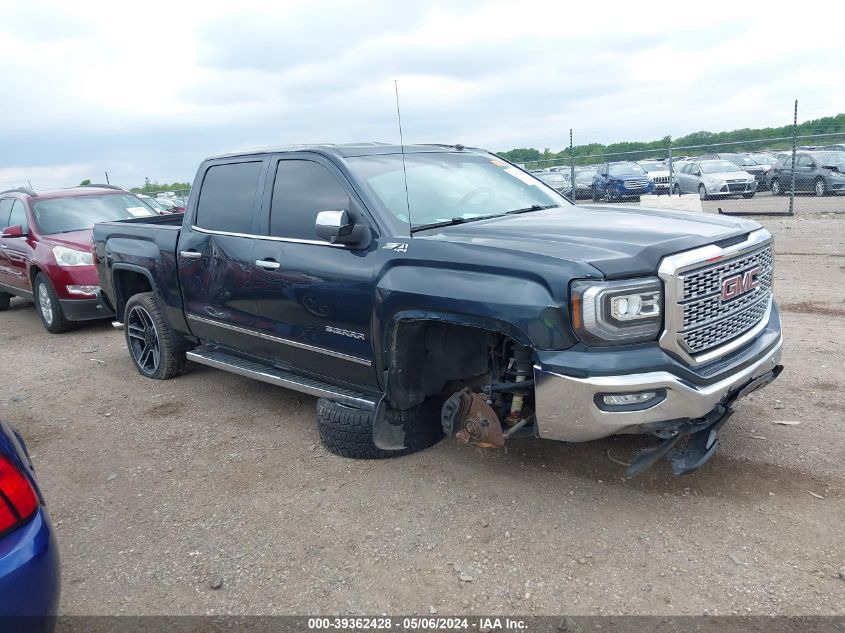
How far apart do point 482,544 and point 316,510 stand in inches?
37.5

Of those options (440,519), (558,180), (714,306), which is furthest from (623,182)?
(440,519)

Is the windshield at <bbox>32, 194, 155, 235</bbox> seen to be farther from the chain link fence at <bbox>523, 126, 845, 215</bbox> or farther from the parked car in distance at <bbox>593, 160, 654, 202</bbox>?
the parked car in distance at <bbox>593, 160, 654, 202</bbox>

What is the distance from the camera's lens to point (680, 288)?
10.2 feet

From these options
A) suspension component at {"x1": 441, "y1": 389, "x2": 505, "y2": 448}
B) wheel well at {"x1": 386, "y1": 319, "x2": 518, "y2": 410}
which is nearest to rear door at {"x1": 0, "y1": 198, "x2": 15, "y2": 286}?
wheel well at {"x1": 386, "y1": 319, "x2": 518, "y2": 410}

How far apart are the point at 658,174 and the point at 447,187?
2148 centimetres

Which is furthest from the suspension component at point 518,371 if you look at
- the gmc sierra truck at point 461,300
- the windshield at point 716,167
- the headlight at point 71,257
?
the windshield at point 716,167

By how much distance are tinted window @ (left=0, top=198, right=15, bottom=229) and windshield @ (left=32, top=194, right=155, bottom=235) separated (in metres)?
0.80

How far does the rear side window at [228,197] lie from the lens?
4.80 m

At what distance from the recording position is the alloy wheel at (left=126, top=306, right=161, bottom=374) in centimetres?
608

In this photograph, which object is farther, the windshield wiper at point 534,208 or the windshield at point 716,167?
the windshield at point 716,167

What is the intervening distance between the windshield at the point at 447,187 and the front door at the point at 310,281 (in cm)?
22

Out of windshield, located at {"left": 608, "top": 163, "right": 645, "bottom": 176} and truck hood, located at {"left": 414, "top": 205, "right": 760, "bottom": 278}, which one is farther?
windshield, located at {"left": 608, "top": 163, "right": 645, "bottom": 176}

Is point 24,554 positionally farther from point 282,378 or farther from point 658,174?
point 658,174

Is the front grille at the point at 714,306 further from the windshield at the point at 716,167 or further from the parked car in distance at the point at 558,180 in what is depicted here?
the windshield at the point at 716,167
